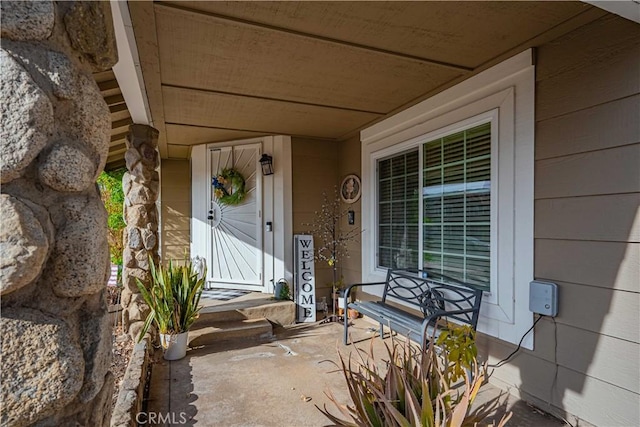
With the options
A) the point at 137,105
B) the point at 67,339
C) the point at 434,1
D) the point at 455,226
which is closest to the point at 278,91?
the point at 137,105

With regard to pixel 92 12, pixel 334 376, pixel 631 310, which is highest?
pixel 92 12

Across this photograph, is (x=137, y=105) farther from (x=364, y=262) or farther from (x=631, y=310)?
(x=631, y=310)

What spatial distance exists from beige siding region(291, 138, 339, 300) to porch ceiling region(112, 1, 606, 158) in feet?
3.66

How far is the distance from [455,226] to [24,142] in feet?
9.39

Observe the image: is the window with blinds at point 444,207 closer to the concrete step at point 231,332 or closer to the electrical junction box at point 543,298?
the electrical junction box at point 543,298

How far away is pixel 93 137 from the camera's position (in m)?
0.79

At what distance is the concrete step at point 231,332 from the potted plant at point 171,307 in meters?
0.30

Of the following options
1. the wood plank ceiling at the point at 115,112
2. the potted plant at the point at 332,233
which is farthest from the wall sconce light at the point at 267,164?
the wood plank ceiling at the point at 115,112

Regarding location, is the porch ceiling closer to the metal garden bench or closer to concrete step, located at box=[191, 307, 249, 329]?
the metal garden bench

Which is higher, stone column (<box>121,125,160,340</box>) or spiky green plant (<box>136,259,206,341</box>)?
stone column (<box>121,125,160,340</box>)

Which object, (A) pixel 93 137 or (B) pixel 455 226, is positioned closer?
(A) pixel 93 137

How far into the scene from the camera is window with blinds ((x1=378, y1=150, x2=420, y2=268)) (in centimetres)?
345

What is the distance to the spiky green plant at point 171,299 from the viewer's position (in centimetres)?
305

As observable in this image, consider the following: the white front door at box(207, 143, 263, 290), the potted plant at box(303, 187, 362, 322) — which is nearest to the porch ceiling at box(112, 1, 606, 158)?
the white front door at box(207, 143, 263, 290)
